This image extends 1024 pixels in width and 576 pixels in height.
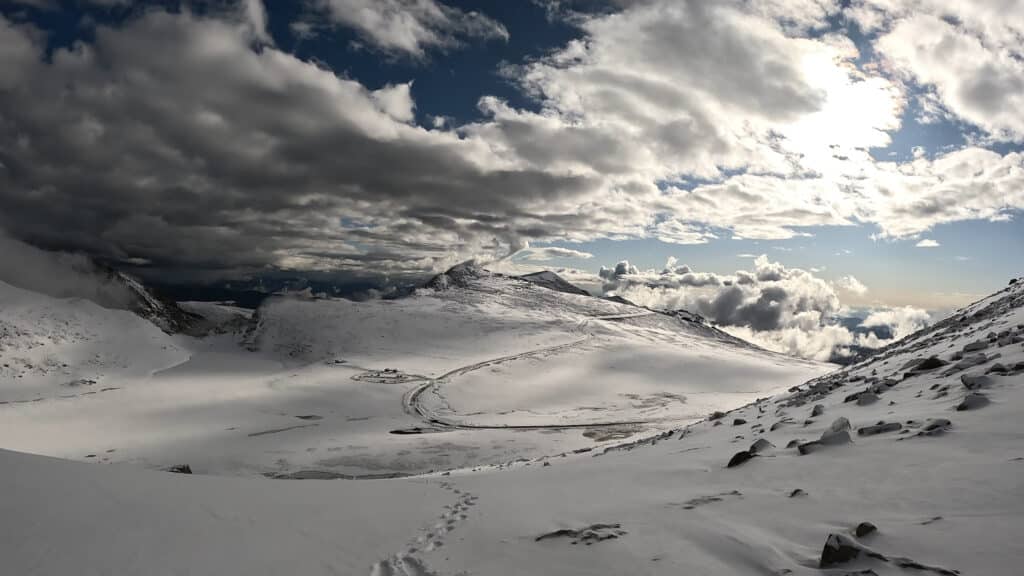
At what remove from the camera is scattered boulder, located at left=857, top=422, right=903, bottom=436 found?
33.9ft

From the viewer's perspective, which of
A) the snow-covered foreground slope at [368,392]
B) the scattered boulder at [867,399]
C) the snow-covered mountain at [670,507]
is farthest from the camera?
the snow-covered foreground slope at [368,392]

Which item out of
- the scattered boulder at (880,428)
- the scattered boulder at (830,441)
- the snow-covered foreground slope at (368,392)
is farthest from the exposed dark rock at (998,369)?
the snow-covered foreground slope at (368,392)

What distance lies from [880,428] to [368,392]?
82.6 metres

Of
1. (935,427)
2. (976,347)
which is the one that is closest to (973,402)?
(935,427)

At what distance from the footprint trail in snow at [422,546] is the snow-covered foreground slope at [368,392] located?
105 ft

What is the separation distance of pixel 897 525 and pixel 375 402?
79.1 m

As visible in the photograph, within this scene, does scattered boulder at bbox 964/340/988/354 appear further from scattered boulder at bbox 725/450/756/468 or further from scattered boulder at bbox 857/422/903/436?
scattered boulder at bbox 725/450/756/468

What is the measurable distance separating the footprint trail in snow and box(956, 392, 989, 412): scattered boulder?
11.0 m

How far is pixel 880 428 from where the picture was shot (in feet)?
34.1

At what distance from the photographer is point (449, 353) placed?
13125 cm

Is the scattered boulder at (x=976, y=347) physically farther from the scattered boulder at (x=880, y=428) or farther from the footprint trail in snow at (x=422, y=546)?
the footprint trail in snow at (x=422, y=546)

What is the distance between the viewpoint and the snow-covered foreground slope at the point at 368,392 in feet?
157

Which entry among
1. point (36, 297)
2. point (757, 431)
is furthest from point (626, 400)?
point (36, 297)

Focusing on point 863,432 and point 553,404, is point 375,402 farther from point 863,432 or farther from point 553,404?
point 863,432
